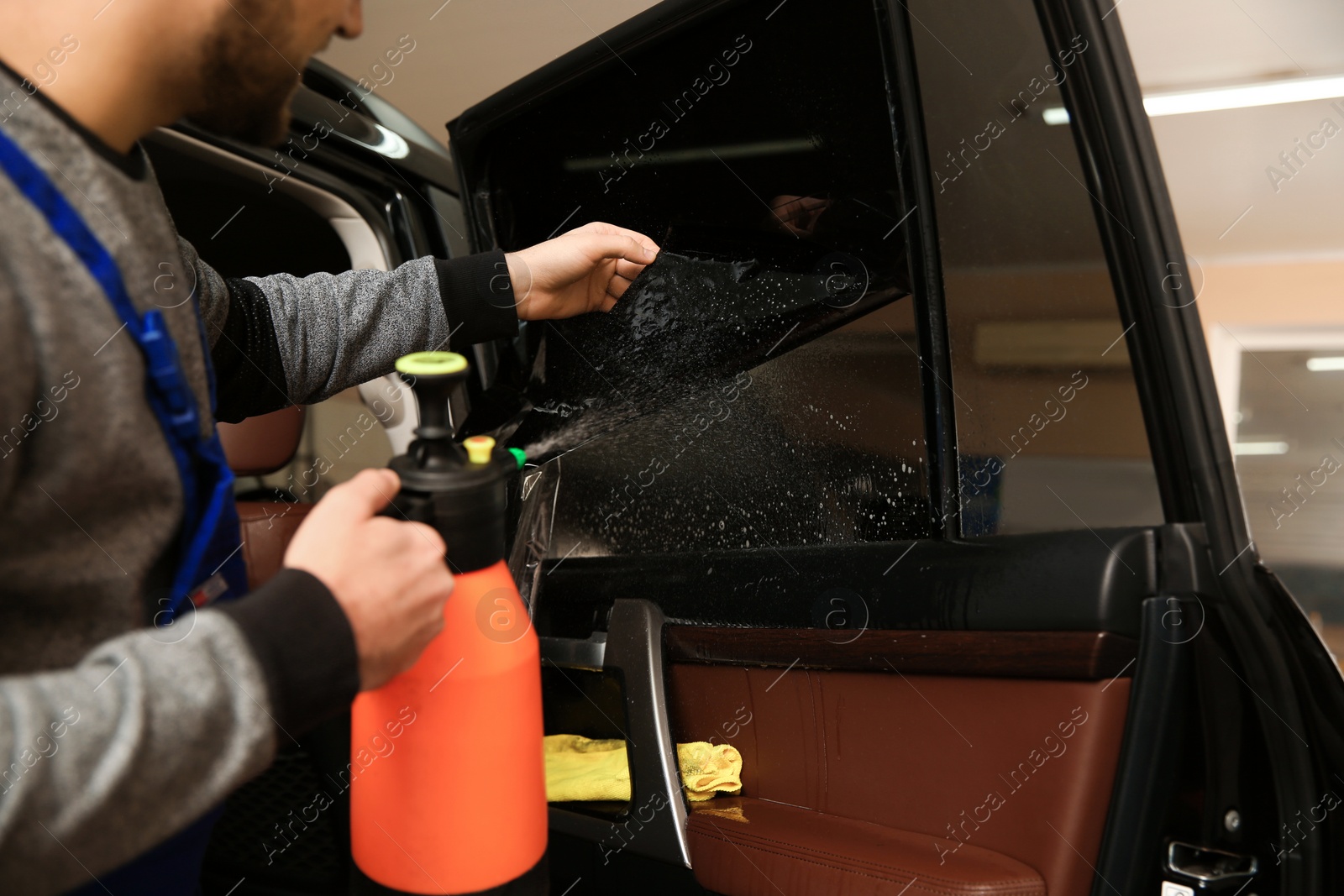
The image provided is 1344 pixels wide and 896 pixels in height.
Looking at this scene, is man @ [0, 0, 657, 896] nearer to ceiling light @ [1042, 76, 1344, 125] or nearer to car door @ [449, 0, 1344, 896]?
car door @ [449, 0, 1344, 896]

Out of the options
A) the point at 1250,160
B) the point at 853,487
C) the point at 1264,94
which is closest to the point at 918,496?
the point at 853,487

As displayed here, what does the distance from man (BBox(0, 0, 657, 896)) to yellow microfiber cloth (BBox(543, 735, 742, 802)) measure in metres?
0.57

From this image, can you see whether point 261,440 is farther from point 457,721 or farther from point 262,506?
point 457,721

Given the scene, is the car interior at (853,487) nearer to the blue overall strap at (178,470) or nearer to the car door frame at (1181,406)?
the car door frame at (1181,406)

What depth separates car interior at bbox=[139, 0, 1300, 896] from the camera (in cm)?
93

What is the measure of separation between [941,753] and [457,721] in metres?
0.56

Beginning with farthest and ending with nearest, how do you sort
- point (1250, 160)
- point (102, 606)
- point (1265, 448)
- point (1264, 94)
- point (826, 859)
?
point (1265, 448), point (1250, 160), point (1264, 94), point (826, 859), point (102, 606)

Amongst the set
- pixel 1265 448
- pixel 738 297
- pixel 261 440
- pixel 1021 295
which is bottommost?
pixel 261 440

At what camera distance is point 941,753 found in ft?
3.32

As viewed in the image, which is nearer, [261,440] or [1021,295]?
[1021,295]

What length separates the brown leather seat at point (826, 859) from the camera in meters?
0.93

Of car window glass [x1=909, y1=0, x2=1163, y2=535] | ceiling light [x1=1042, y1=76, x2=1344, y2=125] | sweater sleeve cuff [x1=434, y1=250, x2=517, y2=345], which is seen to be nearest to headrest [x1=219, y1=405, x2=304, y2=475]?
sweater sleeve cuff [x1=434, y1=250, x2=517, y2=345]

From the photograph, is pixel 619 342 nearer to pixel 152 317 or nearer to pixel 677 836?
pixel 677 836

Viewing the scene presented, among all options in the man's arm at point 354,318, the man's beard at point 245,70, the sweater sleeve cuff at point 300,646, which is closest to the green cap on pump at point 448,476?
the sweater sleeve cuff at point 300,646
